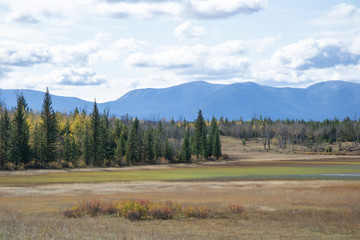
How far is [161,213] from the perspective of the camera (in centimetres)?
2739

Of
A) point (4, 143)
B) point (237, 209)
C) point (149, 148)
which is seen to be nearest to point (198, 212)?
point (237, 209)

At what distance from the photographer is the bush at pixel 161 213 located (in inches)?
1074

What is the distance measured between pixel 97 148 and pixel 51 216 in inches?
2795

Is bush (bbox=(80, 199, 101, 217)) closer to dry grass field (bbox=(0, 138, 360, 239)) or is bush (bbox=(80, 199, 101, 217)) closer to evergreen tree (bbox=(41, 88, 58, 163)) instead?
dry grass field (bbox=(0, 138, 360, 239))

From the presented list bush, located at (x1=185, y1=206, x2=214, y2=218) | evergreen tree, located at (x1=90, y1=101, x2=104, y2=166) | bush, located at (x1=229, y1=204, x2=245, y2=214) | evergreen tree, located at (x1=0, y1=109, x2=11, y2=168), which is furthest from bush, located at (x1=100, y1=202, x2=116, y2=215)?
evergreen tree, located at (x1=90, y1=101, x2=104, y2=166)

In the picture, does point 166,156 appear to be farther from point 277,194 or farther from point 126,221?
point 126,221

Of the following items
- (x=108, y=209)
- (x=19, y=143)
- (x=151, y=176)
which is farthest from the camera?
(x=19, y=143)

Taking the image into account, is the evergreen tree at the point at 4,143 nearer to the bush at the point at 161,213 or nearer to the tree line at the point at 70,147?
the tree line at the point at 70,147

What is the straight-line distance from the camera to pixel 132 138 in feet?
334

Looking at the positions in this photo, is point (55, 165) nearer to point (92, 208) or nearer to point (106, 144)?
point (106, 144)

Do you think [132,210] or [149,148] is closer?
[132,210]

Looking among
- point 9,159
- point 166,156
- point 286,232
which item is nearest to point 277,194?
point 286,232

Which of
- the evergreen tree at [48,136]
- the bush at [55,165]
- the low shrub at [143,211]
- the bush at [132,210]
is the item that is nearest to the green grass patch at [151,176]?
the bush at [55,165]

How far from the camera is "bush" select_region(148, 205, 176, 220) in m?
27.3
